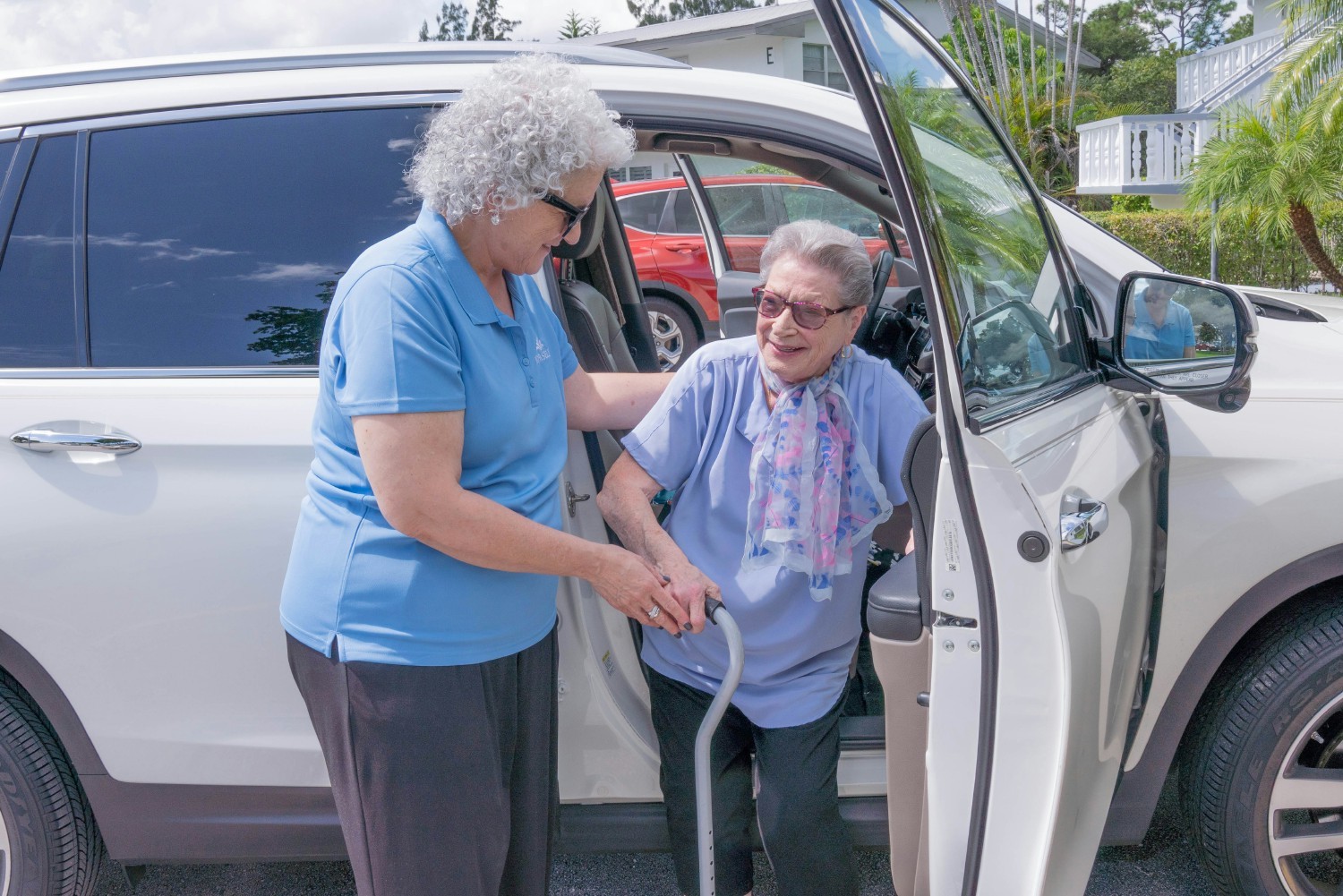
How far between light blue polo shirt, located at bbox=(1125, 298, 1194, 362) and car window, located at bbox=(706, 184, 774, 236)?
9.28ft

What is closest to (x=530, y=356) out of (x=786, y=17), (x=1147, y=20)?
(x=786, y=17)

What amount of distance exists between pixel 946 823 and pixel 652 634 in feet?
2.66

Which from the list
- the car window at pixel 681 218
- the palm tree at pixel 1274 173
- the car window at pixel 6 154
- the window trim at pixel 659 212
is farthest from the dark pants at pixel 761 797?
the palm tree at pixel 1274 173

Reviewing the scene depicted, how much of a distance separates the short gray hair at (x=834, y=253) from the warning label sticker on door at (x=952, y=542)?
74 centimetres

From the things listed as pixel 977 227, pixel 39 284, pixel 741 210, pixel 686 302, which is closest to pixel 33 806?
pixel 39 284

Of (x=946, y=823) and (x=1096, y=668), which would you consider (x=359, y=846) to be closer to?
(x=946, y=823)

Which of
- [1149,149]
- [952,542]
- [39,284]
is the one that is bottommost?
[952,542]

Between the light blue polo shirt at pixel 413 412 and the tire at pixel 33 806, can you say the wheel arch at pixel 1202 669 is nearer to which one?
the light blue polo shirt at pixel 413 412

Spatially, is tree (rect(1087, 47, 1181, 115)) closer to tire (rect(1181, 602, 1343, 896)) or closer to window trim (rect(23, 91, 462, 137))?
tire (rect(1181, 602, 1343, 896))

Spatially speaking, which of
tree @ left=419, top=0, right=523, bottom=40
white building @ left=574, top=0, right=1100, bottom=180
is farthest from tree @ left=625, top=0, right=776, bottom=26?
white building @ left=574, top=0, right=1100, bottom=180

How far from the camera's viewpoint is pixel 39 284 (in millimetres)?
2053

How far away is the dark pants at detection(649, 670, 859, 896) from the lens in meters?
2.11

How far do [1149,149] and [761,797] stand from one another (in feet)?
59.5

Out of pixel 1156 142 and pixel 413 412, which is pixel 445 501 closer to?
pixel 413 412
